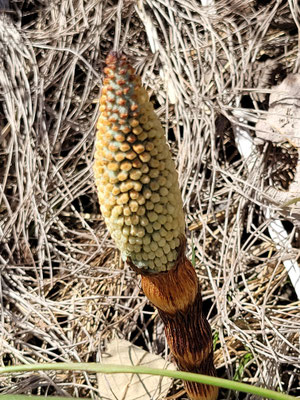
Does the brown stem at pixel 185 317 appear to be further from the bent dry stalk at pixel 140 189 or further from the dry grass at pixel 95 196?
the dry grass at pixel 95 196

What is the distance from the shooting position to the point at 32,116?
2.54m

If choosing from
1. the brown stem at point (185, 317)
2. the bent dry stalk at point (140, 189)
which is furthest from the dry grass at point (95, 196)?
the bent dry stalk at point (140, 189)

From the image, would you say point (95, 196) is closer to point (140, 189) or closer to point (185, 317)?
point (185, 317)

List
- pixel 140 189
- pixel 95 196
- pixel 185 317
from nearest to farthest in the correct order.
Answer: pixel 140 189
pixel 185 317
pixel 95 196

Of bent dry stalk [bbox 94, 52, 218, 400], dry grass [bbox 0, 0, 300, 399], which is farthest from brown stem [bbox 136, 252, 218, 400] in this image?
dry grass [bbox 0, 0, 300, 399]

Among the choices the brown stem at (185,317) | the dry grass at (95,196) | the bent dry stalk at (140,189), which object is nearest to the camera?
the bent dry stalk at (140,189)

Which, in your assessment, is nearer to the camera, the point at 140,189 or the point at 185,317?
the point at 140,189

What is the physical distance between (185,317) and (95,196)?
1.05m

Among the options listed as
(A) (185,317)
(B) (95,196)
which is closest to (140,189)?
(A) (185,317)

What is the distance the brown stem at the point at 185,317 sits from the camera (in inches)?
57.2

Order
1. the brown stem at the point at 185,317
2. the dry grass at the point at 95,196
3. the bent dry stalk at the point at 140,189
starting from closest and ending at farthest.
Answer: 1. the bent dry stalk at the point at 140,189
2. the brown stem at the point at 185,317
3. the dry grass at the point at 95,196

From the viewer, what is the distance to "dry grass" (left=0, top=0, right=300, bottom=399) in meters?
2.10

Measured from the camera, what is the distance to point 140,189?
4.20 ft

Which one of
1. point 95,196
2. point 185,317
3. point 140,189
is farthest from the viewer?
point 95,196
